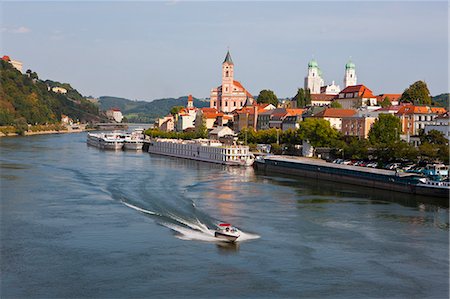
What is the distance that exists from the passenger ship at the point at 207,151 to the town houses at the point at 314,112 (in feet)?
24.0

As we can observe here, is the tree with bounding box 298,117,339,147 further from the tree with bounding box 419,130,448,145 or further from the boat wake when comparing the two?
the boat wake

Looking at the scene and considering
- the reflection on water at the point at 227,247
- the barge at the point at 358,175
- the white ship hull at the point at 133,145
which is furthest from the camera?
the white ship hull at the point at 133,145

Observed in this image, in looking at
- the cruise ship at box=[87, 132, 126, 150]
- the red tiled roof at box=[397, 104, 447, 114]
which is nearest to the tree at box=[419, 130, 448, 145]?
the red tiled roof at box=[397, 104, 447, 114]

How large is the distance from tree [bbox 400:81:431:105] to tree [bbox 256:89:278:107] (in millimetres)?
17859

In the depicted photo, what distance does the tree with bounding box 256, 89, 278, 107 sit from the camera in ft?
217

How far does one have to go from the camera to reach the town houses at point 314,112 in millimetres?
40500

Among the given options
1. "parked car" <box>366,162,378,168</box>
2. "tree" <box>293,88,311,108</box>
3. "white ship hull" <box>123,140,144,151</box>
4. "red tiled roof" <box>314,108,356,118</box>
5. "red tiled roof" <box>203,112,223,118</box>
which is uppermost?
"tree" <box>293,88,311,108</box>

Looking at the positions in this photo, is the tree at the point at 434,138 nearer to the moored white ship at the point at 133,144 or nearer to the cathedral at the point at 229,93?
the moored white ship at the point at 133,144

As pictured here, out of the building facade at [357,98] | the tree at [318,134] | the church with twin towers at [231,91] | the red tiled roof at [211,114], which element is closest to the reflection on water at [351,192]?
the tree at [318,134]

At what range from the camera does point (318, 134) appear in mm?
37219

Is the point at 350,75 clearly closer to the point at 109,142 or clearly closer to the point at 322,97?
the point at 322,97

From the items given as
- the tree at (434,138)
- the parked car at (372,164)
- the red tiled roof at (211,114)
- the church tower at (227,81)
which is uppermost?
the church tower at (227,81)

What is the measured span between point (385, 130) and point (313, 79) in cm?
4312

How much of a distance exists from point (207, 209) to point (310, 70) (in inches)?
2400
